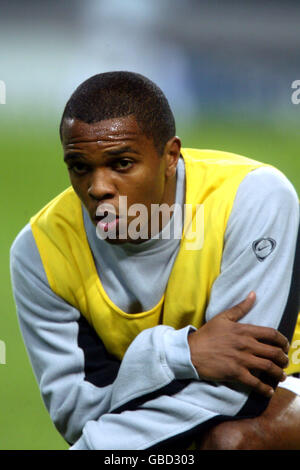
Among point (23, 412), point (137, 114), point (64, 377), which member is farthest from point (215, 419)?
point (23, 412)

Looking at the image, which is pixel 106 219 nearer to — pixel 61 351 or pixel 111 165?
pixel 111 165

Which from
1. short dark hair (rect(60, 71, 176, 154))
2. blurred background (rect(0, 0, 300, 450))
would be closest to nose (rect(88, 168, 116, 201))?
short dark hair (rect(60, 71, 176, 154))

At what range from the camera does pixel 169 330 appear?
1642mm

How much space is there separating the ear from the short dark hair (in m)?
0.03

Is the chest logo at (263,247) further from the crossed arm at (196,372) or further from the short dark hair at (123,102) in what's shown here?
the short dark hair at (123,102)

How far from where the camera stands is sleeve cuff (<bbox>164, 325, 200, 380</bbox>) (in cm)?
157

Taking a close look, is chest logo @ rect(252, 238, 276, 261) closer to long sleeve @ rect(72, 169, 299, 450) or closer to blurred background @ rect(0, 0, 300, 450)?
long sleeve @ rect(72, 169, 299, 450)

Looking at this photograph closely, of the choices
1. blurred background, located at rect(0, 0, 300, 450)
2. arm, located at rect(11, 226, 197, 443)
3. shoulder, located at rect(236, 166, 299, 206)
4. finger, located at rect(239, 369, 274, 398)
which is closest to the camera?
finger, located at rect(239, 369, 274, 398)

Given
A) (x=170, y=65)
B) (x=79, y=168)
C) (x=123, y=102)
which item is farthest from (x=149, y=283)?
(x=170, y=65)

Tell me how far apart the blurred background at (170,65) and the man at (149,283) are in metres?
2.32

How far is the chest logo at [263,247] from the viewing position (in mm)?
1619

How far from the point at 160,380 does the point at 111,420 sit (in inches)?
5.4

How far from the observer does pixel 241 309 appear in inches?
62.8

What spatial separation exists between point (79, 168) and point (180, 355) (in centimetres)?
44
